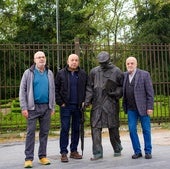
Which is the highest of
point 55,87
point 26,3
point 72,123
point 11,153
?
point 26,3

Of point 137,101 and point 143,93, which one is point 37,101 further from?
point 143,93

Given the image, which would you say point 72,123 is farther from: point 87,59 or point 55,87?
point 87,59

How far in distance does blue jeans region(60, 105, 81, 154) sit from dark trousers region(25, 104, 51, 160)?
0.36 meters

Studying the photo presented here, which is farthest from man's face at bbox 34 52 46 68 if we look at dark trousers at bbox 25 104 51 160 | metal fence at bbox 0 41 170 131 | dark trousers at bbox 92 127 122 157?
metal fence at bbox 0 41 170 131

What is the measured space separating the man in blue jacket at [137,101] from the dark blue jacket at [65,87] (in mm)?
754

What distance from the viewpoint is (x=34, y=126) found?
6770 mm

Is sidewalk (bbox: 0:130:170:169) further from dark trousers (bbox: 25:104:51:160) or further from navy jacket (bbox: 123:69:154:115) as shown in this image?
navy jacket (bbox: 123:69:154:115)

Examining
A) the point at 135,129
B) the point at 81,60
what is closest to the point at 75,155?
the point at 135,129

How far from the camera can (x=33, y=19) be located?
40.2m

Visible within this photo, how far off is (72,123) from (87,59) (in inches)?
190

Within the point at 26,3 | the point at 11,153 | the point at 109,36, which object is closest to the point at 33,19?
the point at 26,3

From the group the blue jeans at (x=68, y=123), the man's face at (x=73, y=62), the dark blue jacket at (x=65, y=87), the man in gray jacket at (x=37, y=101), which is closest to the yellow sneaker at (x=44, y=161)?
the man in gray jacket at (x=37, y=101)

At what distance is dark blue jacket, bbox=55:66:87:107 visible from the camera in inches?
279

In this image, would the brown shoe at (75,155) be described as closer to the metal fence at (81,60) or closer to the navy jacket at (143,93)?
the navy jacket at (143,93)
